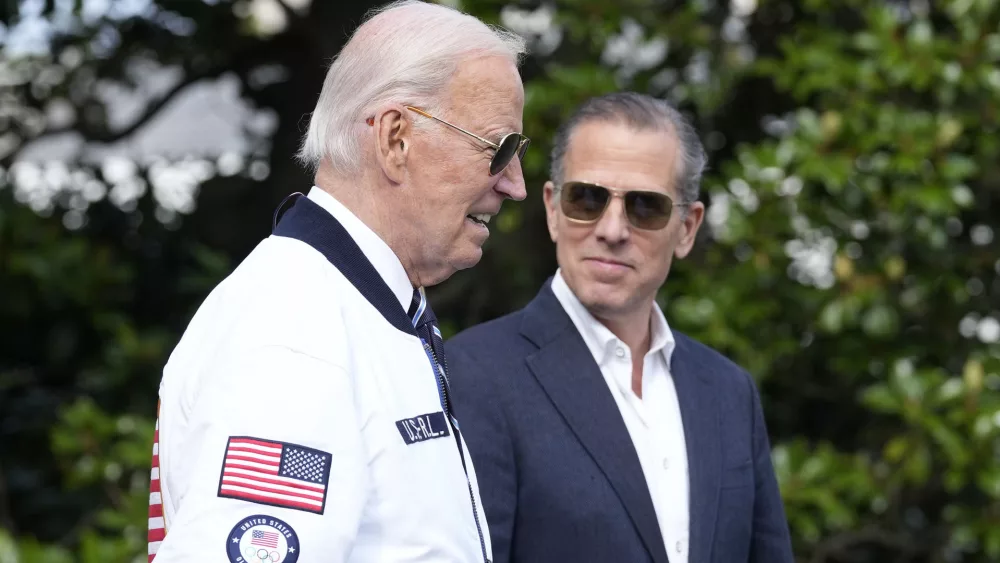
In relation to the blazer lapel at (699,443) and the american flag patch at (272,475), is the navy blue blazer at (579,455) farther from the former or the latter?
the american flag patch at (272,475)

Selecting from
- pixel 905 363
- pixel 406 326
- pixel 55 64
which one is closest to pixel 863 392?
pixel 905 363

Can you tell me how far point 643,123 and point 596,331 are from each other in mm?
480

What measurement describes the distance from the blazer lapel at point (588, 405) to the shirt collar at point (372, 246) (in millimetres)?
774

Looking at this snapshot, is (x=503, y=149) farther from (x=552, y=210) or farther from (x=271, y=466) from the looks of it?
(x=552, y=210)

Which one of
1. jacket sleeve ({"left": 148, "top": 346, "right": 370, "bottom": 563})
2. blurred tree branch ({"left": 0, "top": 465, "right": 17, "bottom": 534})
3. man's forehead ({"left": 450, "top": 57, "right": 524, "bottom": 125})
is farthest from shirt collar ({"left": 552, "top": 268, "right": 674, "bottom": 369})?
blurred tree branch ({"left": 0, "top": 465, "right": 17, "bottom": 534})

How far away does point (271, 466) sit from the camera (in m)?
1.28

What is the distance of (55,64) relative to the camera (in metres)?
5.43

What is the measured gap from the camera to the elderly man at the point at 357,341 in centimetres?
129

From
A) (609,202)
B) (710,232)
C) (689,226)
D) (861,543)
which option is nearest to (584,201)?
(609,202)

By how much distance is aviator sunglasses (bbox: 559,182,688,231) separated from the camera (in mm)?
2568

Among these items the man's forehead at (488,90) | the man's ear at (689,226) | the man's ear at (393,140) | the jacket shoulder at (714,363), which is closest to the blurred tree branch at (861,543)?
the jacket shoulder at (714,363)

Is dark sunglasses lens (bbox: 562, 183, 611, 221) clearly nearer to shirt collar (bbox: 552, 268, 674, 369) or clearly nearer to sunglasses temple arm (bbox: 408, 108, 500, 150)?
shirt collar (bbox: 552, 268, 674, 369)

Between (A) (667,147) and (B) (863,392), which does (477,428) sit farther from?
(B) (863,392)

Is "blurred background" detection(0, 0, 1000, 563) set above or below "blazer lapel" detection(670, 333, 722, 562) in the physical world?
below
